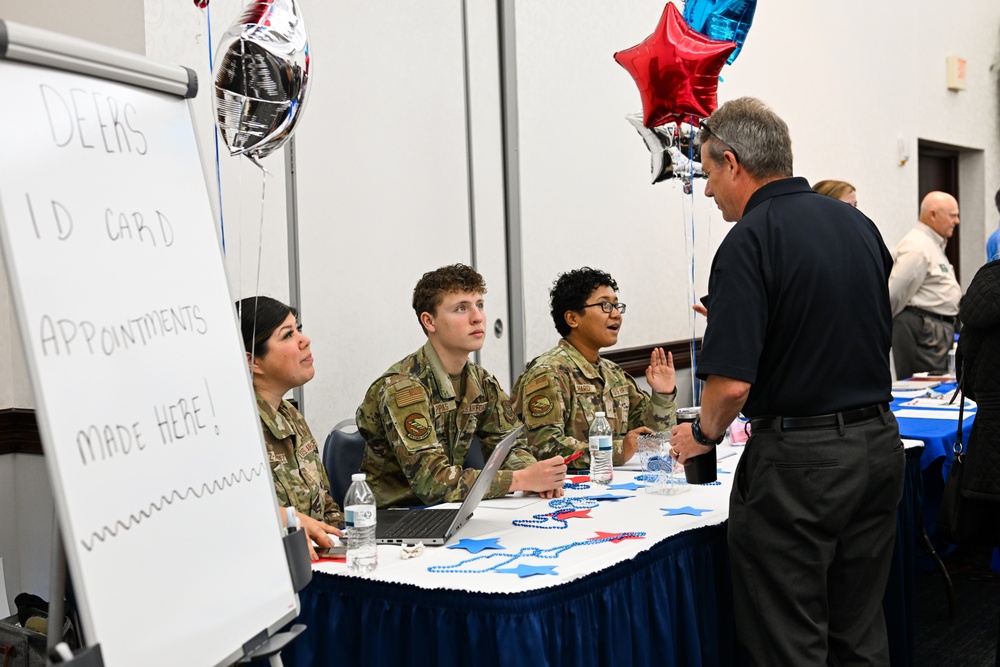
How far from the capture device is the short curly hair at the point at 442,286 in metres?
2.77

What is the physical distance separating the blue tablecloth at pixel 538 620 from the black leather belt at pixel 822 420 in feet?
1.05

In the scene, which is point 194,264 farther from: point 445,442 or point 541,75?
point 541,75

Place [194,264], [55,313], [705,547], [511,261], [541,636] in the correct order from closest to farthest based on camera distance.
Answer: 1. [55,313]
2. [194,264]
3. [541,636]
4. [705,547]
5. [511,261]

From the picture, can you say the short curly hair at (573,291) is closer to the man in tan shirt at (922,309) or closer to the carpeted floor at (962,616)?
the carpeted floor at (962,616)

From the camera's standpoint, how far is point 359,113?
3.54 meters

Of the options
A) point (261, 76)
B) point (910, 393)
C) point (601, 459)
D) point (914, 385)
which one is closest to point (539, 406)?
point (601, 459)

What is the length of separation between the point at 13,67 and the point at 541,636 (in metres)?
1.25

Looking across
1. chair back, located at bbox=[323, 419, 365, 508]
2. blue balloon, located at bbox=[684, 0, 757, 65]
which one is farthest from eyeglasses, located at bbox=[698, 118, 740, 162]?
blue balloon, located at bbox=[684, 0, 757, 65]

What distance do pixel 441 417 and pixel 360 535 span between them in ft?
2.32

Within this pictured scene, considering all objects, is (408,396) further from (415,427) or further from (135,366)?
(135,366)

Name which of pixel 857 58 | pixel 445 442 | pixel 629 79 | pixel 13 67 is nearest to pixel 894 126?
pixel 857 58

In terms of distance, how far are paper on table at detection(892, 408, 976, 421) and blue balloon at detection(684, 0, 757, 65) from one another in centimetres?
153

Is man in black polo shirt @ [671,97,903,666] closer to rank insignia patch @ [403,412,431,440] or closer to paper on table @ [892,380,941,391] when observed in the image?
rank insignia patch @ [403,412,431,440]

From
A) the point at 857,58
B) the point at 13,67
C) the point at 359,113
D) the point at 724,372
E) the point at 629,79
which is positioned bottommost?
the point at 724,372
